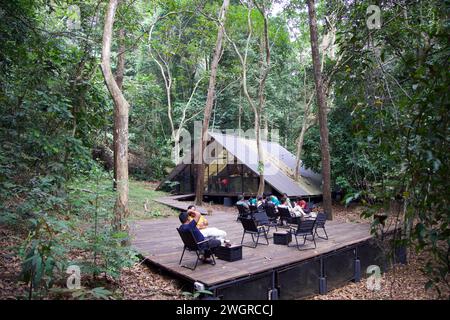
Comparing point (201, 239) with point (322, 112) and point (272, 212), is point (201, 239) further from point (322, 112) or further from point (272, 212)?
point (322, 112)

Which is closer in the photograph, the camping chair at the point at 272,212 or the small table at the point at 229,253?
the small table at the point at 229,253

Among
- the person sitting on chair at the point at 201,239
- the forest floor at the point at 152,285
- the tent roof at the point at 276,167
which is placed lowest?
the forest floor at the point at 152,285

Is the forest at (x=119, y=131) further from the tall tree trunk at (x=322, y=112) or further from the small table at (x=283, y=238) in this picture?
the small table at (x=283, y=238)

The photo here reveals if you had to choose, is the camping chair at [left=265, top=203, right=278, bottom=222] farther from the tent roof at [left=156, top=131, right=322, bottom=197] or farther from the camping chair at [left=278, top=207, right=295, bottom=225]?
the tent roof at [left=156, top=131, right=322, bottom=197]

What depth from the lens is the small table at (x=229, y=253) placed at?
5586mm

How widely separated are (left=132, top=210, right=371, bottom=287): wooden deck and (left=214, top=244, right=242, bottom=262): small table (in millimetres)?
107

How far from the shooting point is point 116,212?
5.19m

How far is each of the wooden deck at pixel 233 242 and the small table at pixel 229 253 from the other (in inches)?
4.2

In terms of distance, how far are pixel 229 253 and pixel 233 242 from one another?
5.49ft

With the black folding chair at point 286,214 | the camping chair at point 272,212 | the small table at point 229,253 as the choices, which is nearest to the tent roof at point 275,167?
the camping chair at point 272,212

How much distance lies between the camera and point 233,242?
7.24 meters

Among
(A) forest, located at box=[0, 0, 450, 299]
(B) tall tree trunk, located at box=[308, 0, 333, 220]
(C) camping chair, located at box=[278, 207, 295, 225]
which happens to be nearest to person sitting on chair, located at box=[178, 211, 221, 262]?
(A) forest, located at box=[0, 0, 450, 299]

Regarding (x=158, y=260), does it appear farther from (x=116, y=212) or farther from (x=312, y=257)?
(x=312, y=257)

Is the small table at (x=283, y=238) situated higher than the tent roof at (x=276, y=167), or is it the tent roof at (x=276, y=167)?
the tent roof at (x=276, y=167)
